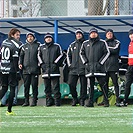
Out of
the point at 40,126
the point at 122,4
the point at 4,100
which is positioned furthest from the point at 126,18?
the point at 40,126

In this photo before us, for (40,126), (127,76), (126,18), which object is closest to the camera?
(40,126)

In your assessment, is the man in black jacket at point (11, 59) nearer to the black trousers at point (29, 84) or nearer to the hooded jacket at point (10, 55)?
the hooded jacket at point (10, 55)

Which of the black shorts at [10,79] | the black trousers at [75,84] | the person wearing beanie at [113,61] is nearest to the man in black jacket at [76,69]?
the black trousers at [75,84]

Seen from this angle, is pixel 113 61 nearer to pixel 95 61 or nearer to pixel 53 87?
pixel 95 61

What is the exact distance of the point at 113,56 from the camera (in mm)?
17656

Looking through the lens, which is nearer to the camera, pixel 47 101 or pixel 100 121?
pixel 100 121

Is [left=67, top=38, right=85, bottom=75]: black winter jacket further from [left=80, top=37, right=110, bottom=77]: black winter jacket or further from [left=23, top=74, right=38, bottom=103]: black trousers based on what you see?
[left=23, top=74, right=38, bottom=103]: black trousers

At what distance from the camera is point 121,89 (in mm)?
18844

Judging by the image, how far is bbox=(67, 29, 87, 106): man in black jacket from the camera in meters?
18.0

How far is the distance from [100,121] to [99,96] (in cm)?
630

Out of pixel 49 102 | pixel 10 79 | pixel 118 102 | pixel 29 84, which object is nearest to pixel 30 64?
pixel 29 84

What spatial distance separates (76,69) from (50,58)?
81 cm

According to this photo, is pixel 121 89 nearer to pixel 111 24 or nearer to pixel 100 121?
pixel 111 24

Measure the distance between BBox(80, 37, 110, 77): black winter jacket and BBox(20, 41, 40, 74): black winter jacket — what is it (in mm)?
1774
